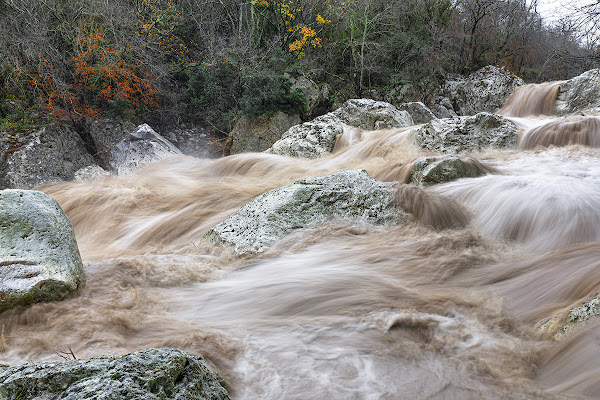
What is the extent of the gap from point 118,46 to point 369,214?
9830 mm

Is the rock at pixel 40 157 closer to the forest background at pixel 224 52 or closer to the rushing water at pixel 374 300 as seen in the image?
the forest background at pixel 224 52

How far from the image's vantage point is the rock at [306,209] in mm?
3387

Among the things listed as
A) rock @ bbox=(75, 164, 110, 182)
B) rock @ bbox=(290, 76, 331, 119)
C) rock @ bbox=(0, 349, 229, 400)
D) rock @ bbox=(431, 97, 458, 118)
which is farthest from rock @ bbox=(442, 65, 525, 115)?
rock @ bbox=(0, 349, 229, 400)

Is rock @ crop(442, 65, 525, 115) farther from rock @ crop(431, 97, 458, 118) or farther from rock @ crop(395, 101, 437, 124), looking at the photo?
rock @ crop(395, 101, 437, 124)

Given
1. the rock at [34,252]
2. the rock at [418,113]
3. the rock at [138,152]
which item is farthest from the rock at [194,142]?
the rock at [34,252]

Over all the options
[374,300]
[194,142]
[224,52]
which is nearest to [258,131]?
[194,142]

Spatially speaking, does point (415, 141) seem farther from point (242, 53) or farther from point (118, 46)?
point (118, 46)

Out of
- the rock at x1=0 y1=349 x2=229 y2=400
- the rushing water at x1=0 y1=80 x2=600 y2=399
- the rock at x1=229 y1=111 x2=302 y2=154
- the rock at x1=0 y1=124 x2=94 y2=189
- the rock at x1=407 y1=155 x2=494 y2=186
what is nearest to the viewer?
the rock at x1=0 y1=349 x2=229 y2=400

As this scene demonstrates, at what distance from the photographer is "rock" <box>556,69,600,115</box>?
972 cm

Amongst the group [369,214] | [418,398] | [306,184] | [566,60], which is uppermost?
[566,60]

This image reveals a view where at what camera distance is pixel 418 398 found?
1.49 metres

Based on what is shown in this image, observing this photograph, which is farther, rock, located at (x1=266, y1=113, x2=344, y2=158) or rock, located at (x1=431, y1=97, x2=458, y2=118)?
rock, located at (x1=431, y1=97, x2=458, y2=118)

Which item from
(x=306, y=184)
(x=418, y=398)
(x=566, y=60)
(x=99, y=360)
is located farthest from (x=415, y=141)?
→ (x=99, y=360)

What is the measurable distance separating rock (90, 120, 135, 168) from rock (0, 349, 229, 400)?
9.93 m
